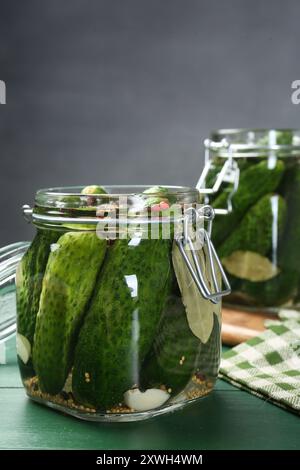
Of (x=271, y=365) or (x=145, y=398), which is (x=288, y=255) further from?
(x=145, y=398)

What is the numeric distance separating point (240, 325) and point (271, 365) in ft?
0.47

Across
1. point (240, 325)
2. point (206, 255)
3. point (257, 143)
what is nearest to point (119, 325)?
point (206, 255)

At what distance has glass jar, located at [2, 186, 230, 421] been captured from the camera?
2.17ft

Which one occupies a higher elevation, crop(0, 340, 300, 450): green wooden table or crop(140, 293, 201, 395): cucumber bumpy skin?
crop(140, 293, 201, 395): cucumber bumpy skin

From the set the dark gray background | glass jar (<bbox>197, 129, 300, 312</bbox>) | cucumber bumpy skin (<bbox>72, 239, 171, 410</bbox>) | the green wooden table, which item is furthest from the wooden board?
the dark gray background

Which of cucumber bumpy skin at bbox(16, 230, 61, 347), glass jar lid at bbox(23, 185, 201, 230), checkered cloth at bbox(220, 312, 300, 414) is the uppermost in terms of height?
glass jar lid at bbox(23, 185, 201, 230)

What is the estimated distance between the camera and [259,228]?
3.42ft

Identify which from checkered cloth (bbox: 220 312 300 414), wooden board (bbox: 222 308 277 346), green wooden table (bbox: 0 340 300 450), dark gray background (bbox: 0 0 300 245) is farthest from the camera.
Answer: dark gray background (bbox: 0 0 300 245)

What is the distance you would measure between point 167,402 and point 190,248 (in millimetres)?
134

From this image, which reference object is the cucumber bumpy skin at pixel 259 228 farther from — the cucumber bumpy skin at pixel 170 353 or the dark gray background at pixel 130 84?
the dark gray background at pixel 130 84

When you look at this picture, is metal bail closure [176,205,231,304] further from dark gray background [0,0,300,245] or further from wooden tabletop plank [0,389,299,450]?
dark gray background [0,0,300,245]

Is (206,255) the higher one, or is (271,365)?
(206,255)

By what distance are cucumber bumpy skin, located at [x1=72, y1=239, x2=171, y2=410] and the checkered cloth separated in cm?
15

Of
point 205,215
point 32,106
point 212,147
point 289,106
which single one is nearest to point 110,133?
point 32,106
